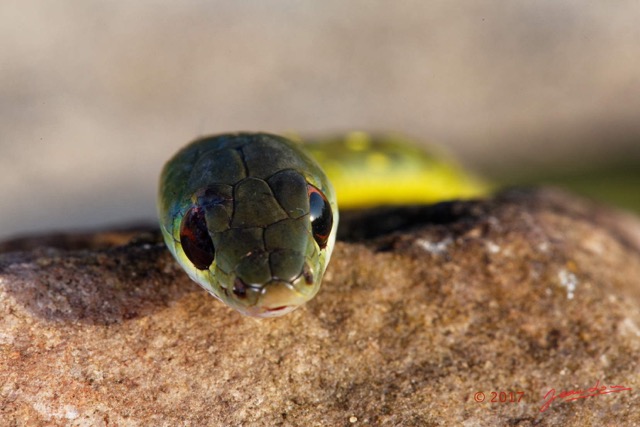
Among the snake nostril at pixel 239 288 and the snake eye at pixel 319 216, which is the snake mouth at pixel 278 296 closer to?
the snake nostril at pixel 239 288

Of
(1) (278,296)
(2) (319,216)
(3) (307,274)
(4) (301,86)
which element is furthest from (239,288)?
(4) (301,86)

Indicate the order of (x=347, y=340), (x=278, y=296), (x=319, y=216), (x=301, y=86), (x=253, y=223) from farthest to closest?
(x=301, y=86)
(x=347, y=340)
(x=319, y=216)
(x=253, y=223)
(x=278, y=296)

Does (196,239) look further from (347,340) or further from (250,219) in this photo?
(347,340)

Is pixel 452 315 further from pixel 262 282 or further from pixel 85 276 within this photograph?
pixel 85 276

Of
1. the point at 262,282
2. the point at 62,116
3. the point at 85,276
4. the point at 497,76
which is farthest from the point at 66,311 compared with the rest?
the point at 497,76

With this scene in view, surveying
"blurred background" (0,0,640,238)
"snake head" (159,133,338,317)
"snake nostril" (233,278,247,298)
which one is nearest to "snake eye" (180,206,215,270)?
"snake head" (159,133,338,317)
